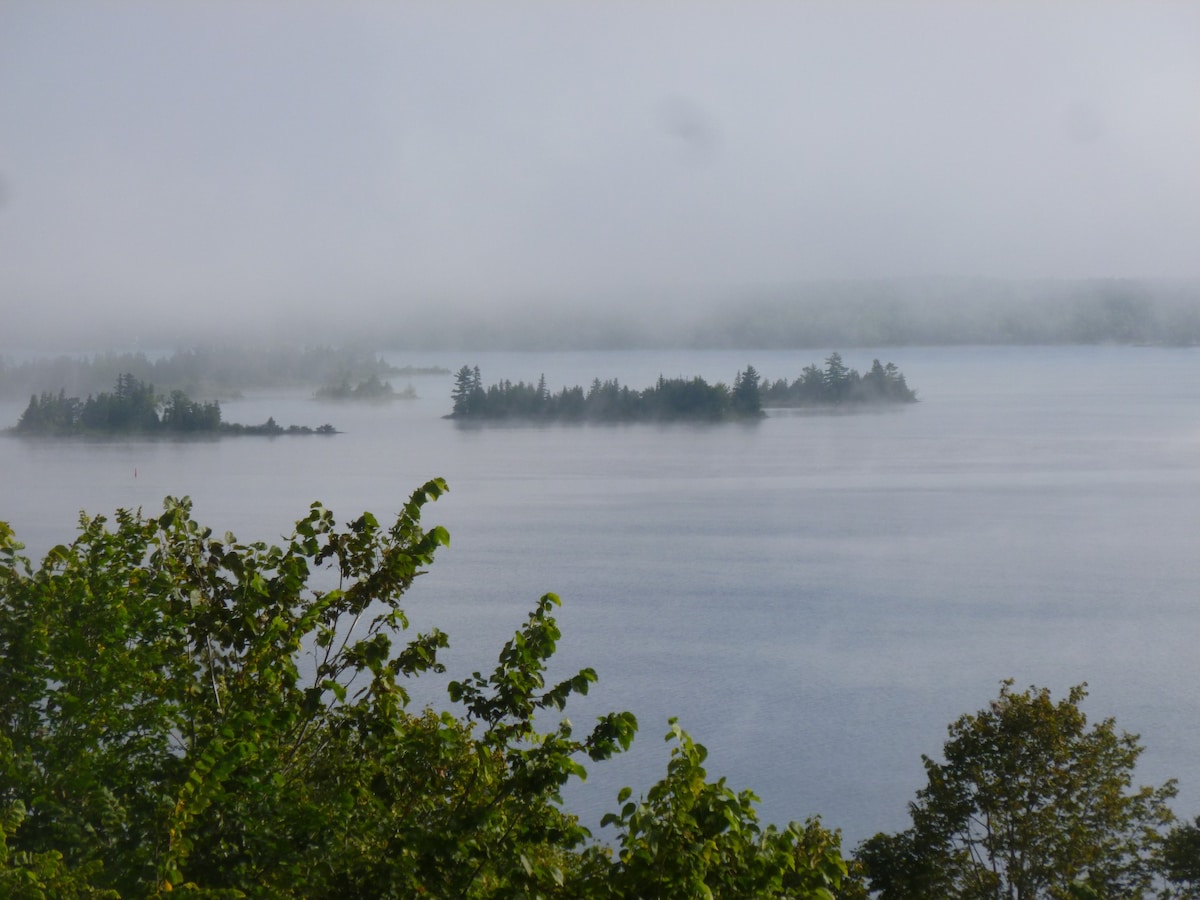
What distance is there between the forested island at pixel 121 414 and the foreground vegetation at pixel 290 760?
66.3 meters

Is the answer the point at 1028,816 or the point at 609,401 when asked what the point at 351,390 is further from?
the point at 1028,816

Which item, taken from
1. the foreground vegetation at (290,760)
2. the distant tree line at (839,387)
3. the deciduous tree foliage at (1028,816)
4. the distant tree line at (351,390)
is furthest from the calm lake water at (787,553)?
the foreground vegetation at (290,760)

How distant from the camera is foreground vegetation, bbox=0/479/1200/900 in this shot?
3711 mm

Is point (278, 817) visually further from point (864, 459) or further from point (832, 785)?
point (864, 459)

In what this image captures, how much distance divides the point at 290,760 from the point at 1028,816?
6590mm

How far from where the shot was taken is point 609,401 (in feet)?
292

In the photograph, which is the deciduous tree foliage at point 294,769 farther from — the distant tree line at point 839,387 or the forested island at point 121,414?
the distant tree line at point 839,387

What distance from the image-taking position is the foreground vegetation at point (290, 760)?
3711mm

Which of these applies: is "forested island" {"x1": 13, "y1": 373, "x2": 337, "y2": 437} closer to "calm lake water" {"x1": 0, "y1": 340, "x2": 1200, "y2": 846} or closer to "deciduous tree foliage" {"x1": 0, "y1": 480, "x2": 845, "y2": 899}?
"calm lake water" {"x1": 0, "y1": 340, "x2": 1200, "y2": 846}

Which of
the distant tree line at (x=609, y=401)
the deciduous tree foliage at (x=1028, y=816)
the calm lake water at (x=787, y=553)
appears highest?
the distant tree line at (x=609, y=401)

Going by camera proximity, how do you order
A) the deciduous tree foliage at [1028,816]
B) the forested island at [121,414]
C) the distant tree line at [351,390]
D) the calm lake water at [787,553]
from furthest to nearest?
the distant tree line at [351,390], the forested island at [121,414], the calm lake water at [787,553], the deciduous tree foliage at [1028,816]

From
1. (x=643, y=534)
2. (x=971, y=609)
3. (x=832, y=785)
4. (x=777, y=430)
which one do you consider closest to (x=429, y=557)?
(x=832, y=785)

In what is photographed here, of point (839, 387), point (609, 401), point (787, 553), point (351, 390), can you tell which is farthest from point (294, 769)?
point (839, 387)

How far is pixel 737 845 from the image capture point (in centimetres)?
368
